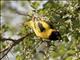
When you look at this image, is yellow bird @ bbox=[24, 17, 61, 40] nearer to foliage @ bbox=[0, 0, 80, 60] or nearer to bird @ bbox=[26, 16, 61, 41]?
bird @ bbox=[26, 16, 61, 41]

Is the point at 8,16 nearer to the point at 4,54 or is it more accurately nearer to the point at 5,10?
the point at 5,10

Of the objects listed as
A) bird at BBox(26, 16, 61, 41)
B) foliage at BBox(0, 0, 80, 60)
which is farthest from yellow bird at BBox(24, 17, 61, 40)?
foliage at BBox(0, 0, 80, 60)

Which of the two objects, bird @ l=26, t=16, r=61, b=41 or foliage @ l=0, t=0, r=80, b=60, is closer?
bird @ l=26, t=16, r=61, b=41

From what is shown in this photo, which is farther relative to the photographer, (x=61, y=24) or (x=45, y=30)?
(x=61, y=24)

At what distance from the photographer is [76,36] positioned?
3.60 feet

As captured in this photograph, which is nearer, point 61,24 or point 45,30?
point 45,30

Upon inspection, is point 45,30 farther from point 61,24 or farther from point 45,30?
point 61,24

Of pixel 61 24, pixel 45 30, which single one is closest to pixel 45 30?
pixel 45 30

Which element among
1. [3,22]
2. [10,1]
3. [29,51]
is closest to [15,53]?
[29,51]

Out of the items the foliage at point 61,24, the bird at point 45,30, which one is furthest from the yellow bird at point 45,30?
the foliage at point 61,24

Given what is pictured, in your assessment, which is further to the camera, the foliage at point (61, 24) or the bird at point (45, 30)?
the foliage at point (61, 24)

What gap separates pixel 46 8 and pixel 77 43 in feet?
0.76

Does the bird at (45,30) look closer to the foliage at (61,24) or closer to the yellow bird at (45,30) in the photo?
the yellow bird at (45,30)

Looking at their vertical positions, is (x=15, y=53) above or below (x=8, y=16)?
below
